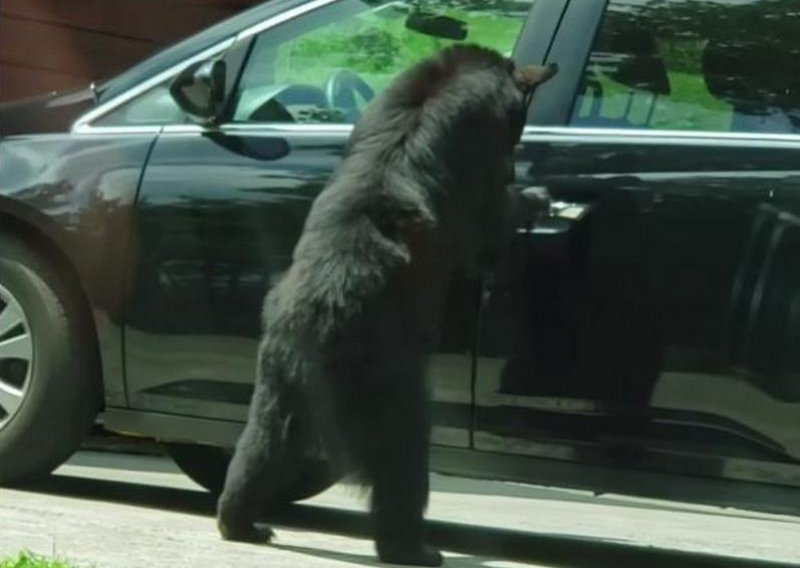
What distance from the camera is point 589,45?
5840 millimetres

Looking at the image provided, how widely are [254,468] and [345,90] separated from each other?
1271 millimetres

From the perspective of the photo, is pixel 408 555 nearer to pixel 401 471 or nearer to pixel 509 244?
pixel 401 471

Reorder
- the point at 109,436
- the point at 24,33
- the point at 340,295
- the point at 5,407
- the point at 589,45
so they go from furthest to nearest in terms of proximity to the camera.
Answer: the point at 24,33
the point at 109,436
the point at 5,407
the point at 589,45
the point at 340,295

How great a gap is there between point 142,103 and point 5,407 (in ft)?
3.45

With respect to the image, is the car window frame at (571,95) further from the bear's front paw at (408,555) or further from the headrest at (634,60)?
the bear's front paw at (408,555)

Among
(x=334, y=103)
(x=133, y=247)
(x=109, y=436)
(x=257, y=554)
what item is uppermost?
(x=334, y=103)

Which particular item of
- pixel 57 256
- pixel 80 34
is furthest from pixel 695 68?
pixel 80 34

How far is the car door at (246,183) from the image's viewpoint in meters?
6.00

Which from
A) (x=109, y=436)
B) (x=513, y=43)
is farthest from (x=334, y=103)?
(x=109, y=436)

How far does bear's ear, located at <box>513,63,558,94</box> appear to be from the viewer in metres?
5.58

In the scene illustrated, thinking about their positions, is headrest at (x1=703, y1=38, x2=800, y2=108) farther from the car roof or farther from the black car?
the car roof

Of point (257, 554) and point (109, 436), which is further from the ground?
point (257, 554)

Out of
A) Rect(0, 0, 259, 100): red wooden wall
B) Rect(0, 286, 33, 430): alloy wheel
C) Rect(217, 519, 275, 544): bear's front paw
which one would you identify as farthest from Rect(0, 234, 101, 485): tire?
Rect(0, 0, 259, 100): red wooden wall

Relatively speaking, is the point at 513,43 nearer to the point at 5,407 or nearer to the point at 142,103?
the point at 142,103
